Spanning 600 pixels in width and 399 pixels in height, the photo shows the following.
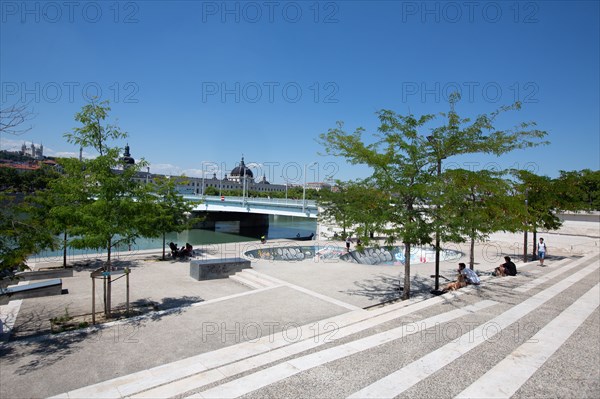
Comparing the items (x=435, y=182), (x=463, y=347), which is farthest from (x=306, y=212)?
(x=463, y=347)

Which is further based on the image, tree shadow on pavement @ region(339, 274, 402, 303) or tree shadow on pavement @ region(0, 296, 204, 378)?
tree shadow on pavement @ region(339, 274, 402, 303)

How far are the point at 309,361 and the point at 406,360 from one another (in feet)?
5.74

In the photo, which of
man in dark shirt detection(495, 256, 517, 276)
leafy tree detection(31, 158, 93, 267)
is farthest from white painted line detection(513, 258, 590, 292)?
leafy tree detection(31, 158, 93, 267)

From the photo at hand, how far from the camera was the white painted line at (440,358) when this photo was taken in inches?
205

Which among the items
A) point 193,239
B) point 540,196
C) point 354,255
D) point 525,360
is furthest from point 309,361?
point 193,239

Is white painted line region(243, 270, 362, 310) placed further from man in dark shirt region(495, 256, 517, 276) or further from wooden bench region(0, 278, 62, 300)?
man in dark shirt region(495, 256, 517, 276)

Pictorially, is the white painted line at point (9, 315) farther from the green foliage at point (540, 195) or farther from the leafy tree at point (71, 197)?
the green foliage at point (540, 195)

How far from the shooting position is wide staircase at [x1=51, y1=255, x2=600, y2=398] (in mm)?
5242

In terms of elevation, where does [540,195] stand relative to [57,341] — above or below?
above

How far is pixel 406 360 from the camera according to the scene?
6148mm

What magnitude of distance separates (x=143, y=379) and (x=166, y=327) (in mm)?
2829

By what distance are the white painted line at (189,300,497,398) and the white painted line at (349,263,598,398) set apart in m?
0.87

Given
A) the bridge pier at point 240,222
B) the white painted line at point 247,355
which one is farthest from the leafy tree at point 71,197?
the bridge pier at point 240,222

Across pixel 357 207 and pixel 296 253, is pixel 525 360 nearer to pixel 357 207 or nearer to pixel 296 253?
pixel 357 207
